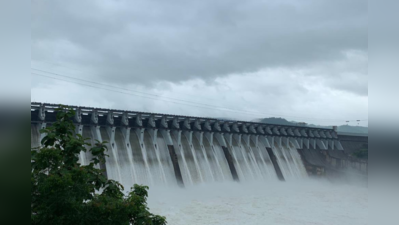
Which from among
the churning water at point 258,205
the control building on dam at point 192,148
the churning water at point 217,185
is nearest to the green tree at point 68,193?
the churning water at point 217,185

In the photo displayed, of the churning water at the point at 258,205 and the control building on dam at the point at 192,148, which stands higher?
the control building on dam at the point at 192,148

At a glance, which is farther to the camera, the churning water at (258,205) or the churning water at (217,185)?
the churning water at (217,185)

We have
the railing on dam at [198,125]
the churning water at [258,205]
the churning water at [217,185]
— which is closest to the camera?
the churning water at [258,205]

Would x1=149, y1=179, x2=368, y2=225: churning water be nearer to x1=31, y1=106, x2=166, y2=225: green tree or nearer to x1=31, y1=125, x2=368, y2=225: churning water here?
x1=31, y1=125, x2=368, y2=225: churning water

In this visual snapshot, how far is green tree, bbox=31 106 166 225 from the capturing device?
4137 mm

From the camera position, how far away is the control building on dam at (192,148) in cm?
2306

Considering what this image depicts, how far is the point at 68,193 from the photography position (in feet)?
13.9

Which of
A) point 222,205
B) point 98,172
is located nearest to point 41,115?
point 222,205

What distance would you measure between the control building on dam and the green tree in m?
16.8

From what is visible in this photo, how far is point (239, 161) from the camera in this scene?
30172 millimetres

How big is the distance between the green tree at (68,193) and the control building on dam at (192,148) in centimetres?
1680

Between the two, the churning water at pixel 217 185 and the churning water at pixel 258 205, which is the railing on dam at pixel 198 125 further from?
the churning water at pixel 258 205

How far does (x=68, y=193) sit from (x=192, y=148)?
2403 cm

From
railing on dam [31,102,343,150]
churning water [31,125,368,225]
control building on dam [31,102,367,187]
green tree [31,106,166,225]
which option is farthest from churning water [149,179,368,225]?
green tree [31,106,166,225]
